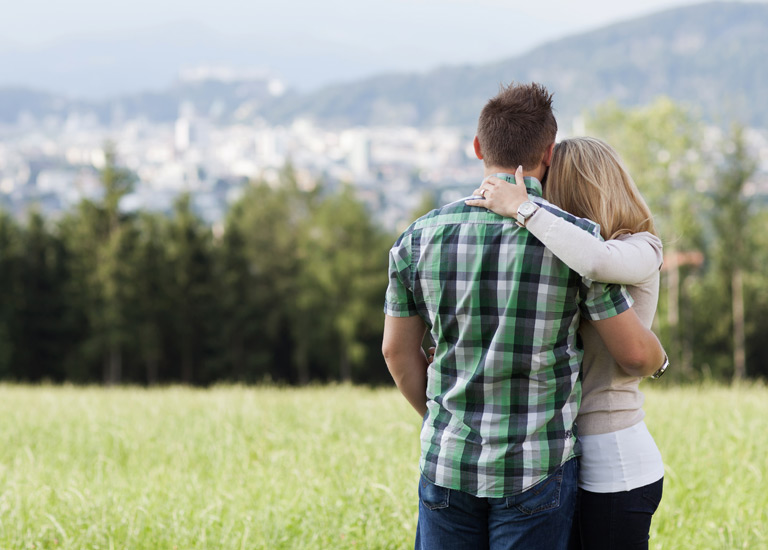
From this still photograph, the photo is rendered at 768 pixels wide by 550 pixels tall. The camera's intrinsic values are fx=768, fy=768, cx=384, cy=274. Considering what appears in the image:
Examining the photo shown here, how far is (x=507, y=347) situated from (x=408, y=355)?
0.37 m

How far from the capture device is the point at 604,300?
6.73ft

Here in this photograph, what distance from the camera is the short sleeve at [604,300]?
2.05 meters

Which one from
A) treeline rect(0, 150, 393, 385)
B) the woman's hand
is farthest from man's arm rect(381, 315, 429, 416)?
treeline rect(0, 150, 393, 385)

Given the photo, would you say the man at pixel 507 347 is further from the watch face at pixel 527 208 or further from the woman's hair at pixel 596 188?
the woman's hair at pixel 596 188

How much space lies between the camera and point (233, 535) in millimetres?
3564

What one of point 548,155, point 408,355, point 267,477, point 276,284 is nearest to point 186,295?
point 276,284

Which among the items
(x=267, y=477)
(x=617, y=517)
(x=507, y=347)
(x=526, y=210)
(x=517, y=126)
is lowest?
(x=267, y=477)

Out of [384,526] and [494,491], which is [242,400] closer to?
[384,526]

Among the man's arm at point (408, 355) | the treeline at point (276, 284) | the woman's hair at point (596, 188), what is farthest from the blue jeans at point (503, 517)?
the treeline at point (276, 284)

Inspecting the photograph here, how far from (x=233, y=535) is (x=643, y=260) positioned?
7.84 ft

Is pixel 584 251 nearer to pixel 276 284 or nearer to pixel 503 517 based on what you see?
pixel 503 517

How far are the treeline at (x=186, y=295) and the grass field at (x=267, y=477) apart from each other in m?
27.0

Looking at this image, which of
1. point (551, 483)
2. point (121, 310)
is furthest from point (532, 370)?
point (121, 310)

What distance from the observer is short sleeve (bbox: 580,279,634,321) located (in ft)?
6.73
